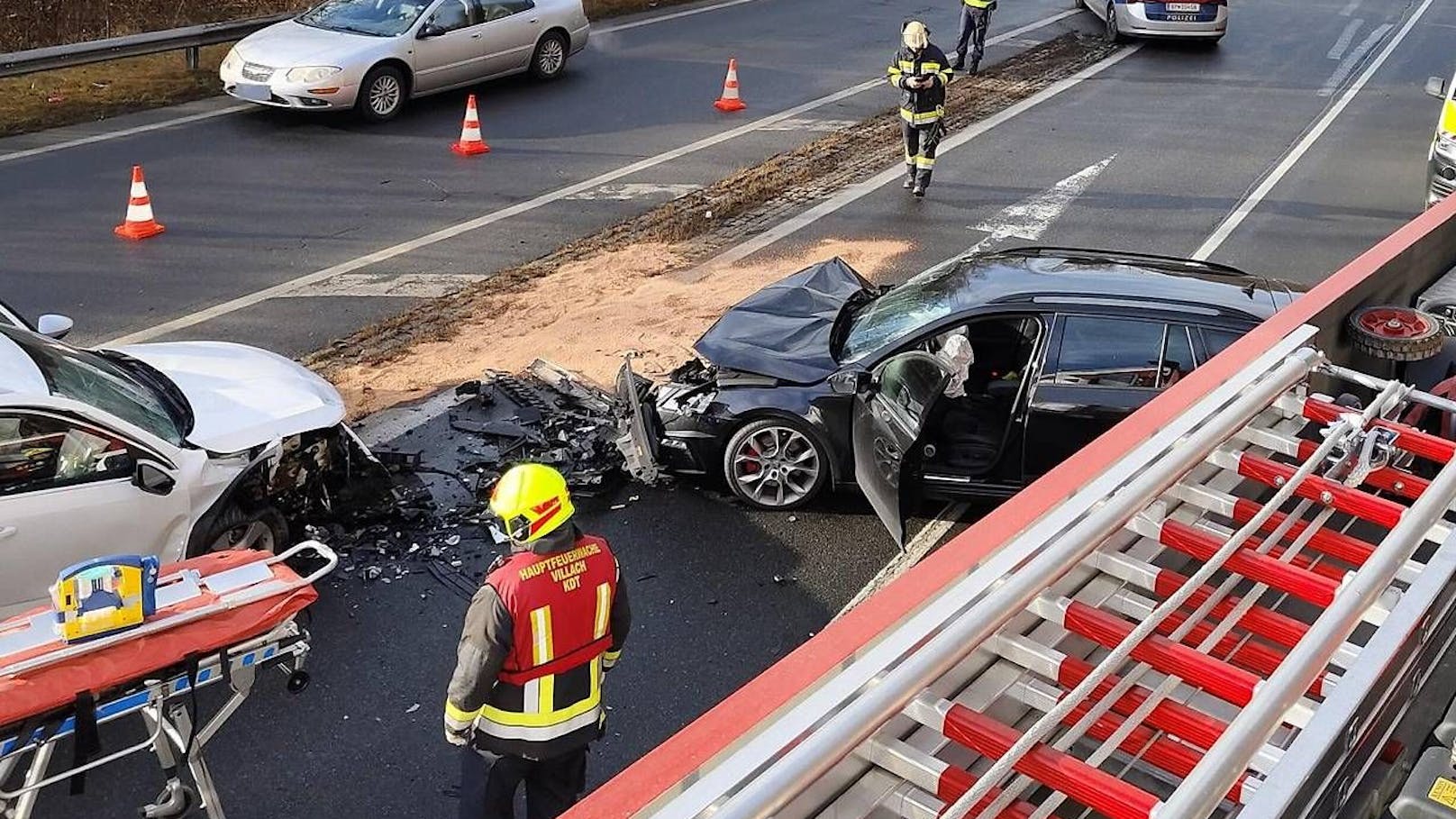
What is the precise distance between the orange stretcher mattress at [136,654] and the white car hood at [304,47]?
10.7m

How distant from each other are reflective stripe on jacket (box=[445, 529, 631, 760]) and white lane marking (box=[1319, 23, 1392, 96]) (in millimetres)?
17271

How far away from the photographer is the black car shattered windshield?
7.40 metres

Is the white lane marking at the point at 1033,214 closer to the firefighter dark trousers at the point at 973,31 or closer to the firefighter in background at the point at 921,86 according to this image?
the firefighter in background at the point at 921,86

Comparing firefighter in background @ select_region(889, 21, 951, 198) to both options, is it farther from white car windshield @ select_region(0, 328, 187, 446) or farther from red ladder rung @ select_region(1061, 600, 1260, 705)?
red ladder rung @ select_region(1061, 600, 1260, 705)

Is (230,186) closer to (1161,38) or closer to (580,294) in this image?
(580,294)

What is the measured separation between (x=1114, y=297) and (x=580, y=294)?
4.92m

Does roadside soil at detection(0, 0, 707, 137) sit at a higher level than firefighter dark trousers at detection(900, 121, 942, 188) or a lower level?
higher

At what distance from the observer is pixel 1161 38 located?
2155 cm

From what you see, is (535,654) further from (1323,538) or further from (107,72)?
(107,72)

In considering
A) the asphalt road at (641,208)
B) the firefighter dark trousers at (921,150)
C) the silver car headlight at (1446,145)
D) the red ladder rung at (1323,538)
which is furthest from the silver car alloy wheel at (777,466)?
the silver car headlight at (1446,145)

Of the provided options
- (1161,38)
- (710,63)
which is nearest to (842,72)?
(710,63)

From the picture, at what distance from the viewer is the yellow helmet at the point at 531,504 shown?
14.3 ft

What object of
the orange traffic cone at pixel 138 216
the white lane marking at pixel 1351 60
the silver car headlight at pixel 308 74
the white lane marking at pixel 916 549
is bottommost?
the white lane marking at pixel 916 549

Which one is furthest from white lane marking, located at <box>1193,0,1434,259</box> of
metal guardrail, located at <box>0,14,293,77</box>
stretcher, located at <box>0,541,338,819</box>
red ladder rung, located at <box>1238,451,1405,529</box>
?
metal guardrail, located at <box>0,14,293,77</box>
